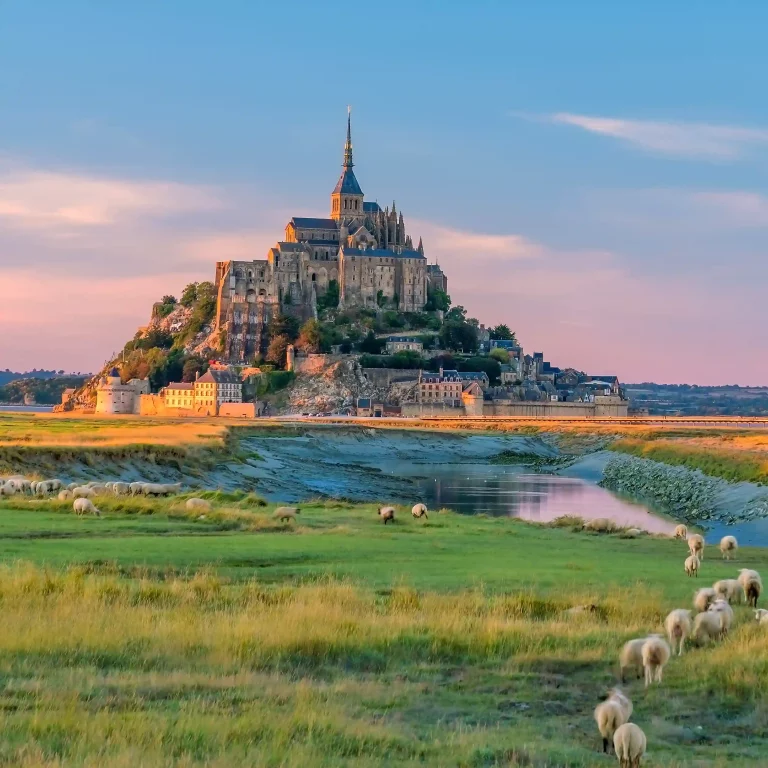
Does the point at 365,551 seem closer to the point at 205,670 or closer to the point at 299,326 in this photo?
the point at 205,670

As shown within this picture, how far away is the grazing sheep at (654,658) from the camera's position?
459 inches

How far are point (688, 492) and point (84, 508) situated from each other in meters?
30.7

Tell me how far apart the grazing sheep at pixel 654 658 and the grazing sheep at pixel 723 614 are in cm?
202

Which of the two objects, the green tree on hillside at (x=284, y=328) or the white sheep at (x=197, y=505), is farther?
the green tree on hillside at (x=284, y=328)

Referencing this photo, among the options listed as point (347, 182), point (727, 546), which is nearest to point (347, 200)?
point (347, 182)

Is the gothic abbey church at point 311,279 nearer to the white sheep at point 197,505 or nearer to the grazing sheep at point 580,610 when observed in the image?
the white sheep at point 197,505

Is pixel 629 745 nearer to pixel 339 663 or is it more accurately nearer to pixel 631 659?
pixel 631 659

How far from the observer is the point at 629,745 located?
28.5 feet

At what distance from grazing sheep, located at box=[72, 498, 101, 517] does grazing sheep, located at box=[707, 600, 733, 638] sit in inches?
655

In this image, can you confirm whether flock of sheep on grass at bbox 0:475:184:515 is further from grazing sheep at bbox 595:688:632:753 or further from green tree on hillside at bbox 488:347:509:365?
green tree on hillside at bbox 488:347:509:365

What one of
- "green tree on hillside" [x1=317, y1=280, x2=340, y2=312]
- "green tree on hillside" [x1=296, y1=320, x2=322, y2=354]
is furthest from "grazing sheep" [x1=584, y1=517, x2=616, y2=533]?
"green tree on hillside" [x1=317, y1=280, x2=340, y2=312]

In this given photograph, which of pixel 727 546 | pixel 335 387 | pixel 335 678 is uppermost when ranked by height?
pixel 335 387

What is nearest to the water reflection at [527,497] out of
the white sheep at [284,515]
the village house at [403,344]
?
the white sheep at [284,515]

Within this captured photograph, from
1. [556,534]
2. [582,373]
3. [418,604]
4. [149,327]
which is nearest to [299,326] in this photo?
[149,327]
